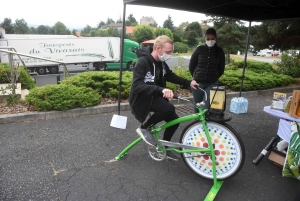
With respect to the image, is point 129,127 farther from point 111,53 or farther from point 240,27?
point 111,53

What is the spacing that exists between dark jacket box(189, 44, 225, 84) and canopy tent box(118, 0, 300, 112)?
1080 mm

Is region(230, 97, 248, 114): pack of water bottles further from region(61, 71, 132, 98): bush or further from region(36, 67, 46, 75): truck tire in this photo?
region(36, 67, 46, 75): truck tire

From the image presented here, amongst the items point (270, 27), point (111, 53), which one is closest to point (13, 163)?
point (270, 27)

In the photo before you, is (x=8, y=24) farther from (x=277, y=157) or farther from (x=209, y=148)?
(x=277, y=157)

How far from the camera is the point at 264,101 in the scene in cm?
729

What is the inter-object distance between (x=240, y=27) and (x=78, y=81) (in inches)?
616

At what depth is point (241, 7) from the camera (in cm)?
533

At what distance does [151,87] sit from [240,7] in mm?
3781

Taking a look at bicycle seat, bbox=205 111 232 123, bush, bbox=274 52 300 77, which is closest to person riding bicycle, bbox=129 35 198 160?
bicycle seat, bbox=205 111 232 123

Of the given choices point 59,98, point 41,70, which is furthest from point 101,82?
point 41,70

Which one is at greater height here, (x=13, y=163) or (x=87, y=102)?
(x=87, y=102)

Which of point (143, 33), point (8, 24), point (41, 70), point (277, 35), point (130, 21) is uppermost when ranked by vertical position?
point (130, 21)

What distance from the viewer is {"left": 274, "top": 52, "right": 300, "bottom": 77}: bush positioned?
35.4 ft

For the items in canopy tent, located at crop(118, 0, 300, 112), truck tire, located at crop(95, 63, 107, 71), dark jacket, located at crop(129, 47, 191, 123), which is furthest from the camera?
truck tire, located at crop(95, 63, 107, 71)
